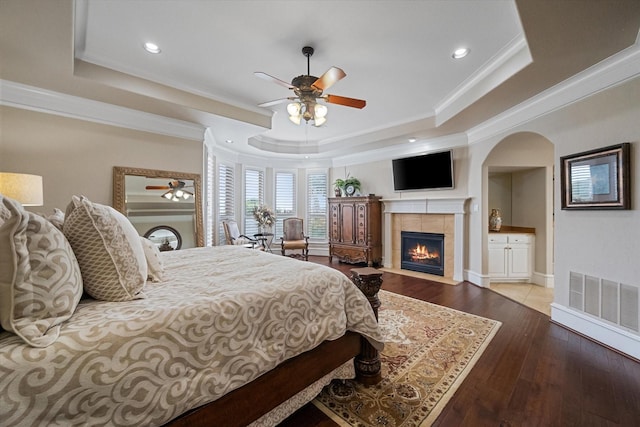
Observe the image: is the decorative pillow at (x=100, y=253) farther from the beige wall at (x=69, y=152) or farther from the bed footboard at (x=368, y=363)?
the beige wall at (x=69, y=152)

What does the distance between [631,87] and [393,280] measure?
348 cm

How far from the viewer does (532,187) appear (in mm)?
4355

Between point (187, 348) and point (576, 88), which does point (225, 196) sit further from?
point (576, 88)

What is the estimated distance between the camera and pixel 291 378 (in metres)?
1.36

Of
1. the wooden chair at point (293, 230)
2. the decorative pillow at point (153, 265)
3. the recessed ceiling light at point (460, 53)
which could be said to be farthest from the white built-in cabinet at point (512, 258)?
the decorative pillow at point (153, 265)

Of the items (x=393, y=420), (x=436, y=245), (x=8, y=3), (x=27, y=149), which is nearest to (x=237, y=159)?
(x=27, y=149)

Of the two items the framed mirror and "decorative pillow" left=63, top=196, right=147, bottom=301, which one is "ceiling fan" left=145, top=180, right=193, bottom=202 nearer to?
the framed mirror

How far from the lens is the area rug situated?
59.5 inches

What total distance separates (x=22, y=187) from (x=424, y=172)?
209 inches

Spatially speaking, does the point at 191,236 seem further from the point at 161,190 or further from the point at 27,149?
the point at 27,149

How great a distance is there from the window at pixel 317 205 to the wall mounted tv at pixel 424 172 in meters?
2.03

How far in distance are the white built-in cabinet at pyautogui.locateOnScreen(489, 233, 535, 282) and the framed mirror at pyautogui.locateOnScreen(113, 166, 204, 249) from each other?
4842mm

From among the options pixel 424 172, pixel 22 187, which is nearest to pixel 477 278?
pixel 424 172

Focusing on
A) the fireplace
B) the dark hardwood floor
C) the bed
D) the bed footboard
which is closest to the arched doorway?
the fireplace
